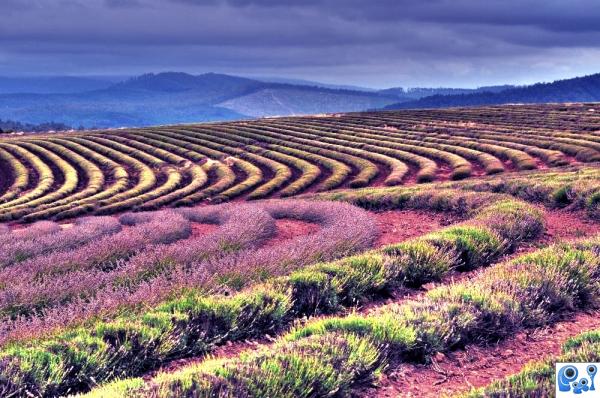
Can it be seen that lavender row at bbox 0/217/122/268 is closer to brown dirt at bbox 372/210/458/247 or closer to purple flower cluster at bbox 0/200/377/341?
purple flower cluster at bbox 0/200/377/341

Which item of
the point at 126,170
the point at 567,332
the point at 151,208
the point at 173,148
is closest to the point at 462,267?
the point at 567,332

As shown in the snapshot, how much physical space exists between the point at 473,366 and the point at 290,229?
11051 millimetres

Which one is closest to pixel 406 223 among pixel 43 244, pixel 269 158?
pixel 43 244

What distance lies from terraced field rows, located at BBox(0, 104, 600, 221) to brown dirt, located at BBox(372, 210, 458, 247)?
21488mm

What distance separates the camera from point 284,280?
9.14 meters

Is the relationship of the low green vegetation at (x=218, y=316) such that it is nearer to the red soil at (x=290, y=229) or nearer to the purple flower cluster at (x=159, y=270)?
the purple flower cluster at (x=159, y=270)

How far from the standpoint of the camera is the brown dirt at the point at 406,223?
48.3 feet

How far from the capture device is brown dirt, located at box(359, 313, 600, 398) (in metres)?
6.14

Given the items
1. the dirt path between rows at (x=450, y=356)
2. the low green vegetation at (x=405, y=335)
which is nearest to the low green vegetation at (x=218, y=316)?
the dirt path between rows at (x=450, y=356)

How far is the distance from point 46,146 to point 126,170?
21.9 m

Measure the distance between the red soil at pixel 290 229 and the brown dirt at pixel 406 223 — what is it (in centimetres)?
209

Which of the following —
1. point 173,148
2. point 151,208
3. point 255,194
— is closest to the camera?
point 151,208

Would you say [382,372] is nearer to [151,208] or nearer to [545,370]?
[545,370]

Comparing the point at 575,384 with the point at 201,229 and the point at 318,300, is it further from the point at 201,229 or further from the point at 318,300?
the point at 201,229
